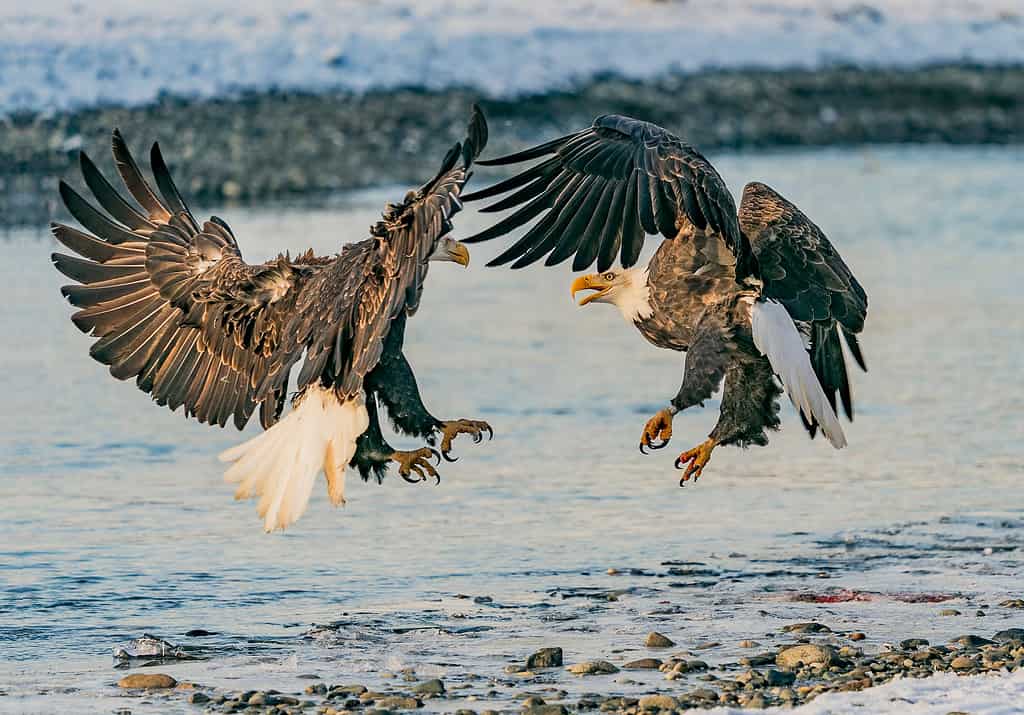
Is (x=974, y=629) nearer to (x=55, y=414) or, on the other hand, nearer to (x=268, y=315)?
(x=268, y=315)

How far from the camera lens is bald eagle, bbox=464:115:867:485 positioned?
6270 millimetres

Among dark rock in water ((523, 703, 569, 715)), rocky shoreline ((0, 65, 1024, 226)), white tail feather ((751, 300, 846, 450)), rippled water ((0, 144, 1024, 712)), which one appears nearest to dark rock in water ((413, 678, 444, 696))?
rippled water ((0, 144, 1024, 712))

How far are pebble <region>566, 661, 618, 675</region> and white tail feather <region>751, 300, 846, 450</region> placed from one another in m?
1.44

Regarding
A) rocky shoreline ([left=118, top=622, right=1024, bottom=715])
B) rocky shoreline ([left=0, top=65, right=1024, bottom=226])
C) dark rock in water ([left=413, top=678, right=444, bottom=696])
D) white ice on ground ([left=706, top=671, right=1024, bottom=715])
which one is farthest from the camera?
rocky shoreline ([left=0, top=65, right=1024, bottom=226])

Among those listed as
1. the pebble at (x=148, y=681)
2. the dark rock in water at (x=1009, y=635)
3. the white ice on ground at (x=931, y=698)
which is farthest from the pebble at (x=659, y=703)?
the pebble at (x=148, y=681)

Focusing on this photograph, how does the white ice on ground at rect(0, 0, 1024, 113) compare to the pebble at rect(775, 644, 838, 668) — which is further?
the white ice on ground at rect(0, 0, 1024, 113)

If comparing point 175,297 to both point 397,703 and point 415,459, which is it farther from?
point 397,703

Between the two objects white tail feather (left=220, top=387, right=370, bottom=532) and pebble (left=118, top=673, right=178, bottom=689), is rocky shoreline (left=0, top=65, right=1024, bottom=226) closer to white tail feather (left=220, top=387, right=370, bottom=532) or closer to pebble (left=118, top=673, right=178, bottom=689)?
white tail feather (left=220, top=387, right=370, bottom=532)

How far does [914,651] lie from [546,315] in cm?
644

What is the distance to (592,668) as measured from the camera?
5.30 m

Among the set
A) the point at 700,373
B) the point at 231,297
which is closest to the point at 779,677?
the point at 700,373

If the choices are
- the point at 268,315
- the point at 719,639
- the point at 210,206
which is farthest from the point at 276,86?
the point at 719,639

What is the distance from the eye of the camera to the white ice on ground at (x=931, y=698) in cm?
480

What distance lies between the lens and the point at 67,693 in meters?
5.20
